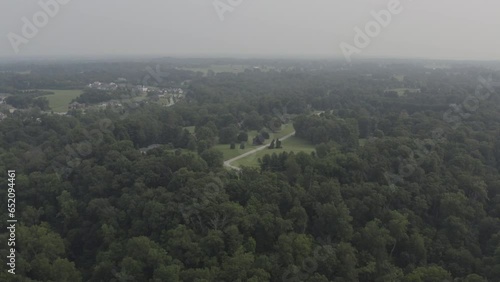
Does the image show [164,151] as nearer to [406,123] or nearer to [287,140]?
[287,140]

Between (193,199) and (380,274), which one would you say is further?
(193,199)

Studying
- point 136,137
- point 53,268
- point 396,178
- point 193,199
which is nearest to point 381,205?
point 396,178

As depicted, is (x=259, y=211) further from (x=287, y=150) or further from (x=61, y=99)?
(x=61, y=99)

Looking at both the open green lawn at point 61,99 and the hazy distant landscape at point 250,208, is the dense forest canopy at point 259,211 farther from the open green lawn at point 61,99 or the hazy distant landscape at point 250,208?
the open green lawn at point 61,99

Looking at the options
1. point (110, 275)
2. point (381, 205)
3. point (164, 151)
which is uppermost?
point (164, 151)

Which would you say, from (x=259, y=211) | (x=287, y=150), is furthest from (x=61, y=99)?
(x=259, y=211)

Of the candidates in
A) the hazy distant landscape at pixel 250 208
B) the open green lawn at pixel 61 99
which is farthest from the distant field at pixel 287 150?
the open green lawn at pixel 61 99
